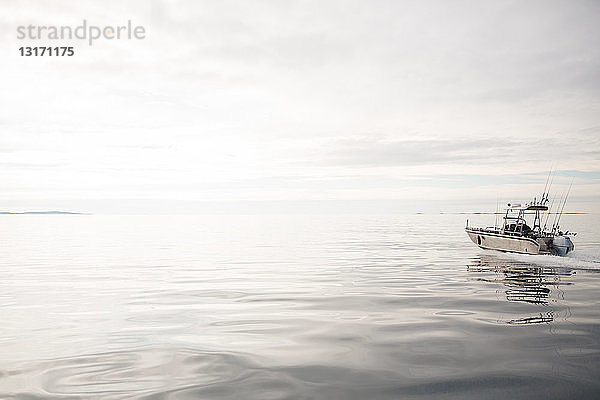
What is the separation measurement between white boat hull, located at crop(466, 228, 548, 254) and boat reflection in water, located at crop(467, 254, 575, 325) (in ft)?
8.09

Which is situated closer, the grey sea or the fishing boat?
the grey sea

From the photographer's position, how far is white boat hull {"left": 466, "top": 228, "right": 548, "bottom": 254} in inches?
1697

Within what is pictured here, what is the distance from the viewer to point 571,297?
22.1 meters

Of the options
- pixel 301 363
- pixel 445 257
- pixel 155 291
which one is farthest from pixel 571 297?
pixel 445 257

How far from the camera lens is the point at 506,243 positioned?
155ft

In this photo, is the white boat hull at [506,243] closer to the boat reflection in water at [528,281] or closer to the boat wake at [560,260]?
the boat wake at [560,260]

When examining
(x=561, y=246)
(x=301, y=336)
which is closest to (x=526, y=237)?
(x=561, y=246)

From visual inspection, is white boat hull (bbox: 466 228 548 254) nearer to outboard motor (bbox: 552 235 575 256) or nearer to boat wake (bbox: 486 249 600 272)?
boat wake (bbox: 486 249 600 272)

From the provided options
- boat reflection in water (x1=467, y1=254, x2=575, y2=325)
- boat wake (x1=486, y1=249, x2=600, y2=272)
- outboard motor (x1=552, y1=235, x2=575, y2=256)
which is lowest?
boat reflection in water (x1=467, y1=254, x2=575, y2=325)

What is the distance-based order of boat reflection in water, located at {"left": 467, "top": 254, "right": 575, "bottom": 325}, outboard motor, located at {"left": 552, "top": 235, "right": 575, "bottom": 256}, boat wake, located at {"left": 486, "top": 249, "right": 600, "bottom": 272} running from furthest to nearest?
outboard motor, located at {"left": 552, "top": 235, "right": 575, "bottom": 256} → boat wake, located at {"left": 486, "top": 249, "right": 600, "bottom": 272} → boat reflection in water, located at {"left": 467, "top": 254, "right": 575, "bottom": 325}

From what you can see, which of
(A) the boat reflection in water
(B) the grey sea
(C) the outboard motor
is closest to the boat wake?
(C) the outboard motor

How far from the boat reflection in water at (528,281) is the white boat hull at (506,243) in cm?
247

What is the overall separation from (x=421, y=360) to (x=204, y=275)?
2159 centimetres

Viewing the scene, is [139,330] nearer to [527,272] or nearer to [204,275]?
[204,275]
